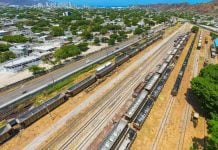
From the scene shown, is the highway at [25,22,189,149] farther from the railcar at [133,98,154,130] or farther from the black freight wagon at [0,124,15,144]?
the railcar at [133,98,154,130]

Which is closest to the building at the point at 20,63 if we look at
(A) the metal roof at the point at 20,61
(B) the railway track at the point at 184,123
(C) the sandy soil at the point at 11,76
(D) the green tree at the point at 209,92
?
(A) the metal roof at the point at 20,61

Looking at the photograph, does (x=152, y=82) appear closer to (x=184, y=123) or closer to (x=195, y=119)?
(x=184, y=123)

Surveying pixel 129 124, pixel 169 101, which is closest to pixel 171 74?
pixel 169 101

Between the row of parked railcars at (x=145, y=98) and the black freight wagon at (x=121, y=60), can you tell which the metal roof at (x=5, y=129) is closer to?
the row of parked railcars at (x=145, y=98)

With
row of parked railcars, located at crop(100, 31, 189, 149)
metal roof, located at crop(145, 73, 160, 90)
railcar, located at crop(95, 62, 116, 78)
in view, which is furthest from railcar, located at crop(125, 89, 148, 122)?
railcar, located at crop(95, 62, 116, 78)

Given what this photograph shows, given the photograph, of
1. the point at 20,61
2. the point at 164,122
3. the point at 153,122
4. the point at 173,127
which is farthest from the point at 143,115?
the point at 20,61

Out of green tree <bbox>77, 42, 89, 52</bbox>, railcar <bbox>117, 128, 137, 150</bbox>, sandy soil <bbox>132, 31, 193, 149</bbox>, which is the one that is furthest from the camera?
green tree <bbox>77, 42, 89, 52</bbox>
